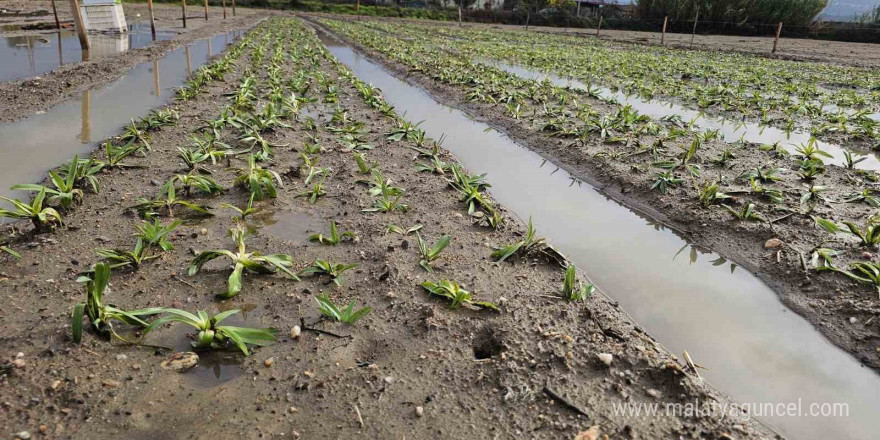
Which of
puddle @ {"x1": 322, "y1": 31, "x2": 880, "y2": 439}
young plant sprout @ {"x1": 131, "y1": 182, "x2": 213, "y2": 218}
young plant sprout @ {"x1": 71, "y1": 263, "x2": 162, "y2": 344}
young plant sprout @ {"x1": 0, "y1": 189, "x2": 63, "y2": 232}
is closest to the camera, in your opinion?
young plant sprout @ {"x1": 71, "y1": 263, "x2": 162, "y2": 344}

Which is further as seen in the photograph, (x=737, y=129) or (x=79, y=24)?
(x=79, y=24)

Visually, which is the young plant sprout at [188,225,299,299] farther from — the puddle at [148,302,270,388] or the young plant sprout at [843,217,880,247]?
the young plant sprout at [843,217,880,247]

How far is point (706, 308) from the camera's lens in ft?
11.3

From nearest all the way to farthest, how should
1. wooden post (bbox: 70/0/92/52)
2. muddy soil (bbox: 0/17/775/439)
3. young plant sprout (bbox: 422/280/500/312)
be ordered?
muddy soil (bbox: 0/17/775/439), young plant sprout (bbox: 422/280/500/312), wooden post (bbox: 70/0/92/52)

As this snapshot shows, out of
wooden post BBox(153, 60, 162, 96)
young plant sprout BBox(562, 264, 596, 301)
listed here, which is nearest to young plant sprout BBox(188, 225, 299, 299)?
young plant sprout BBox(562, 264, 596, 301)

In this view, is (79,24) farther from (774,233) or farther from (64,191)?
(774,233)

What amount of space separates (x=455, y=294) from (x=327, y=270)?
863 millimetres

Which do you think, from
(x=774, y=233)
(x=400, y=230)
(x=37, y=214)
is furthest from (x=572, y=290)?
(x=37, y=214)

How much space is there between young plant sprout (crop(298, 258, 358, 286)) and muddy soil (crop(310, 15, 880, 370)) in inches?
120

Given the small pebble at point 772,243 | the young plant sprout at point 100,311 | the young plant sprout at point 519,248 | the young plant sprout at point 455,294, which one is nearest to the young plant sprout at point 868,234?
the small pebble at point 772,243

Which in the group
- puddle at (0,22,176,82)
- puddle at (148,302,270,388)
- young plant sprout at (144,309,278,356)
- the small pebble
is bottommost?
puddle at (148,302,270,388)

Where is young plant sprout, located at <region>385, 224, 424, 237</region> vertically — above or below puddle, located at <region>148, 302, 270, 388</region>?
above

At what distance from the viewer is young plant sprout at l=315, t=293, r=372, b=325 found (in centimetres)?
281

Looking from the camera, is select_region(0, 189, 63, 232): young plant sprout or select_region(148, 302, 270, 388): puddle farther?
select_region(0, 189, 63, 232): young plant sprout
